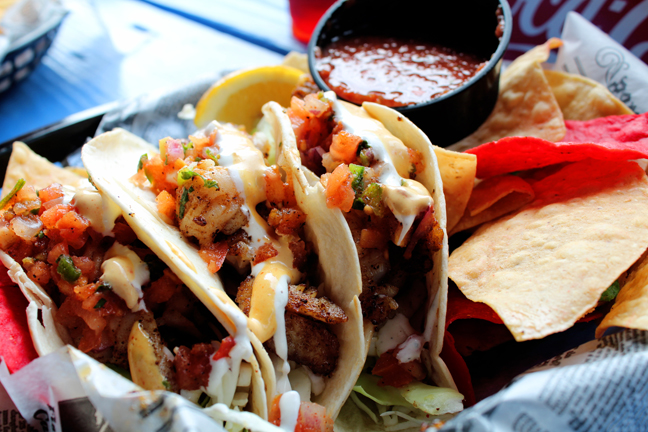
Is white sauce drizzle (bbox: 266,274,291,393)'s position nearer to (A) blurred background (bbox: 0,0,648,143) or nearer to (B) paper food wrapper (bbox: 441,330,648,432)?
(B) paper food wrapper (bbox: 441,330,648,432)

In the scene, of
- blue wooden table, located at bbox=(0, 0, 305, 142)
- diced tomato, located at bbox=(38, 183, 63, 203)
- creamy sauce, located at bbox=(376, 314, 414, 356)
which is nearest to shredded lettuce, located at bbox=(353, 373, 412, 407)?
creamy sauce, located at bbox=(376, 314, 414, 356)

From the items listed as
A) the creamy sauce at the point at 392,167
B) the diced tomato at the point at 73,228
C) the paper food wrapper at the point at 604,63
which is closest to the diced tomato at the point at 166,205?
the diced tomato at the point at 73,228

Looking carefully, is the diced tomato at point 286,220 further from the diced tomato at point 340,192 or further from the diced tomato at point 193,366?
the diced tomato at point 193,366

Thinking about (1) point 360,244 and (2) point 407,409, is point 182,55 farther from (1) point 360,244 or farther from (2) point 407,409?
(2) point 407,409

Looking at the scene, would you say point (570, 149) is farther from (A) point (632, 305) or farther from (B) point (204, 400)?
(B) point (204, 400)

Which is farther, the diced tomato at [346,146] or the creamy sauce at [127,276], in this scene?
the diced tomato at [346,146]

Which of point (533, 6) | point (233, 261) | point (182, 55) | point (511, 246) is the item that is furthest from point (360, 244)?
point (182, 55)
